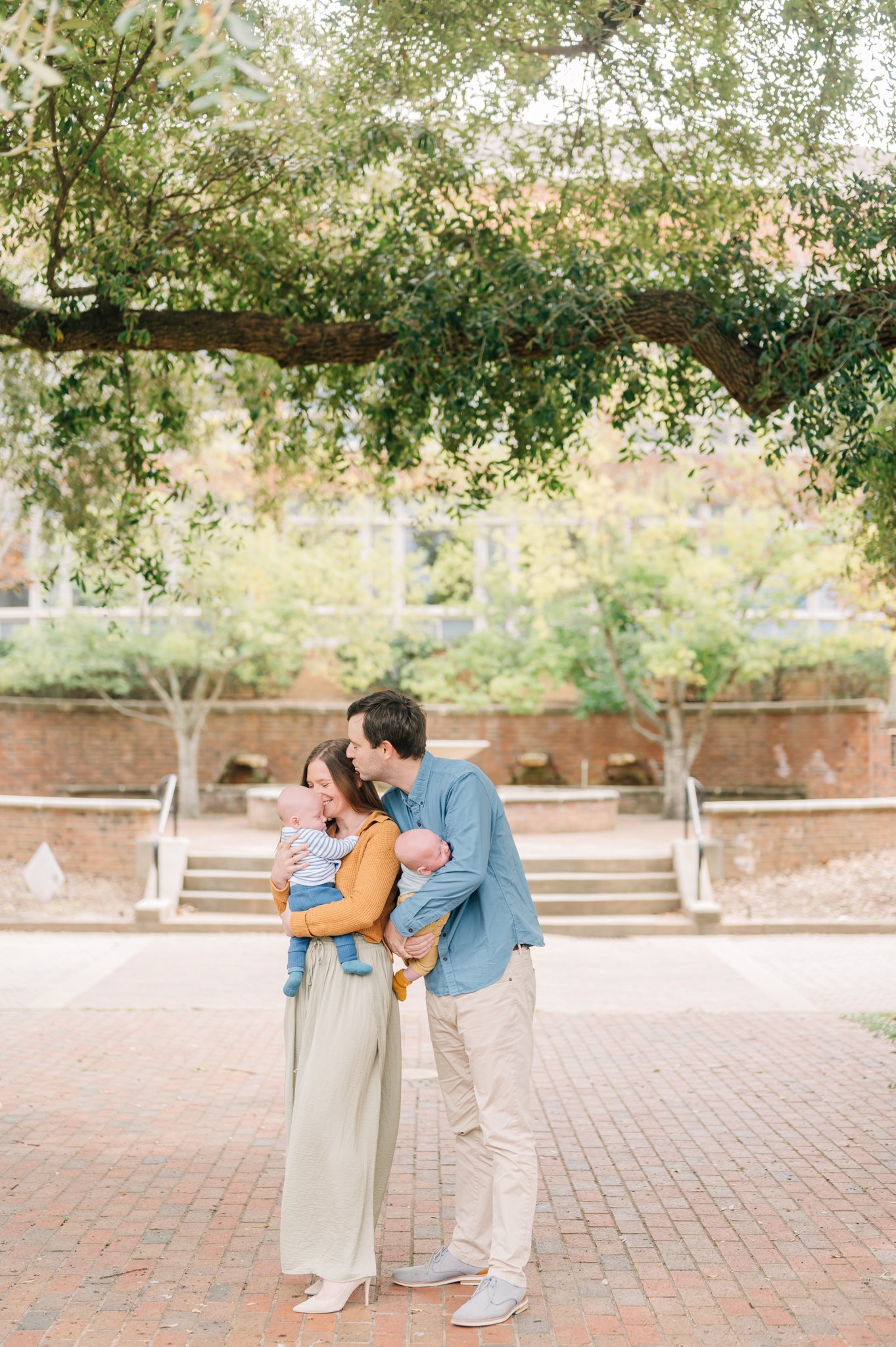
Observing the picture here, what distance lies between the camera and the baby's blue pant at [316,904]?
3.84m

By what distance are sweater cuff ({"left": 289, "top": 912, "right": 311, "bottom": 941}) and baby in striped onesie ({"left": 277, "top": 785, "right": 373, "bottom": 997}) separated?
0.03 metres

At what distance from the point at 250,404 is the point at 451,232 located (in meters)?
2.27

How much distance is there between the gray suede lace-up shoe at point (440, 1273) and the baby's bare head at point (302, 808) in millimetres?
1520

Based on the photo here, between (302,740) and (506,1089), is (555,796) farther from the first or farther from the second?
(506,1089)

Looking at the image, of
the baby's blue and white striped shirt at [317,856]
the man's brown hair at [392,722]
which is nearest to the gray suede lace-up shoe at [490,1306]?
the baby's blue and white striped shirt at [317,856]

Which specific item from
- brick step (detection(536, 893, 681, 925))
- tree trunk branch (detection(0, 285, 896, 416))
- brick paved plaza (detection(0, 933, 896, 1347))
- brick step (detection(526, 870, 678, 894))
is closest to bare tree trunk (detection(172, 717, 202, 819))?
brick step (detection(526, 870, 678, 894))

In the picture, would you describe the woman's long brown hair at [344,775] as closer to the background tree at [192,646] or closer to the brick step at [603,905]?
the brick step at [603,905]

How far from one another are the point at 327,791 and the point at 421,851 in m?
0.42

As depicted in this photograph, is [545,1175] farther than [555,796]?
No

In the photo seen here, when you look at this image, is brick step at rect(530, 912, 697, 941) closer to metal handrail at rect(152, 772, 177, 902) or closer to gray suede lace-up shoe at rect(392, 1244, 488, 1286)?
metal handrail at rect(152, 772, 177, 902)

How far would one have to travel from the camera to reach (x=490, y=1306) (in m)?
3.78

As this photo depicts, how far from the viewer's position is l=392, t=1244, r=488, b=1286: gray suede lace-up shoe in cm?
412

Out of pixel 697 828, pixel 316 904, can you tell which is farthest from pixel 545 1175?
pixel 697 828

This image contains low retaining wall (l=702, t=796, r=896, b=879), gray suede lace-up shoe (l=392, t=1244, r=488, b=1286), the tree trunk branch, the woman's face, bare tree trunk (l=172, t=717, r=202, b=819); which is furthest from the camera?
bare tree trunk (l=172, t=717, r=202, b=819)
